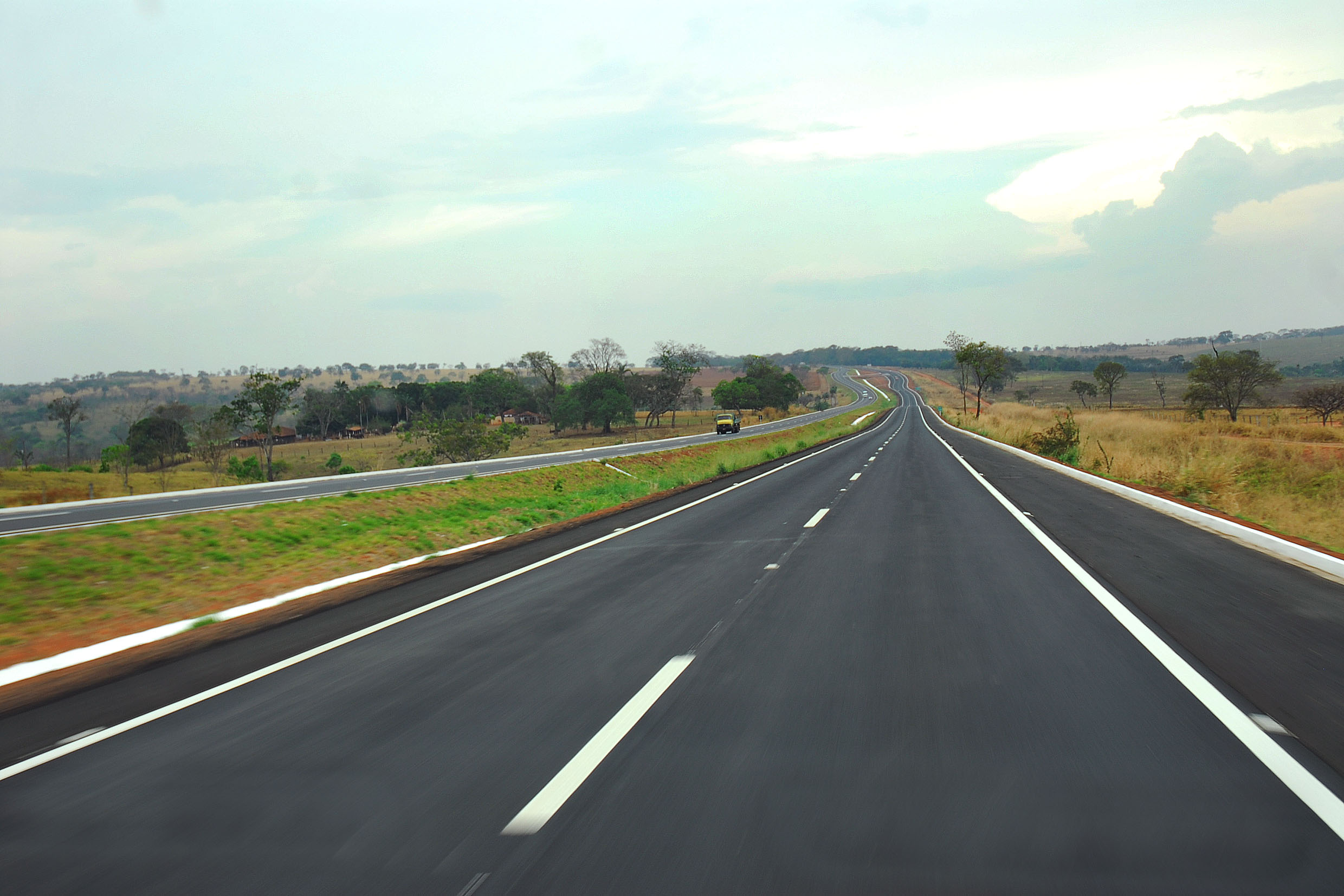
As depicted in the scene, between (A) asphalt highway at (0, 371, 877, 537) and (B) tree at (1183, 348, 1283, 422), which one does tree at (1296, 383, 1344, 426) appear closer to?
(B) tree at (1183, 348, 1283, 422)

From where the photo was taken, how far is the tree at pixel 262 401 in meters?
51.5

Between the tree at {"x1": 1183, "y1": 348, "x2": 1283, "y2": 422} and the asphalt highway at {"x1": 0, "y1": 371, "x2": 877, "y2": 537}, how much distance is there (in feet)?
172

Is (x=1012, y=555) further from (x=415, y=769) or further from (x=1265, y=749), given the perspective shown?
(x=415, y=769)

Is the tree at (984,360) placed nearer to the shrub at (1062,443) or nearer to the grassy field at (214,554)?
the shrub at (1062,443)

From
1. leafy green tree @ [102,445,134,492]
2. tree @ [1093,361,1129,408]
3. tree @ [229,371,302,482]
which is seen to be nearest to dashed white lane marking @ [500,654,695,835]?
tree @ [229,371,302,482]

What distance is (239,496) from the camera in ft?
84.0

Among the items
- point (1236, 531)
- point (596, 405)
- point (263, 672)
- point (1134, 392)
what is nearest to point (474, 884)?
point (263, 672)

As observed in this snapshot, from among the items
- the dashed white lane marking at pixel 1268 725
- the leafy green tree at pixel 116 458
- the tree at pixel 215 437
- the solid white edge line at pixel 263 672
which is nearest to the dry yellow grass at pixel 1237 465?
the dashed white lane marking at pixel 1268 725

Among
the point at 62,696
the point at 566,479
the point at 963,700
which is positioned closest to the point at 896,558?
the point at 963,700

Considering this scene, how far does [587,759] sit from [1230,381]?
8126 cm

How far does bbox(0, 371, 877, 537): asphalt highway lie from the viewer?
19797 millimetres

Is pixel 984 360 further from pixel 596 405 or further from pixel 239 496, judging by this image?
pixel 239 496

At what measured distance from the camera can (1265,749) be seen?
13.6 feet

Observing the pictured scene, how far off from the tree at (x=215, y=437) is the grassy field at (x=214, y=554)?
128ft
